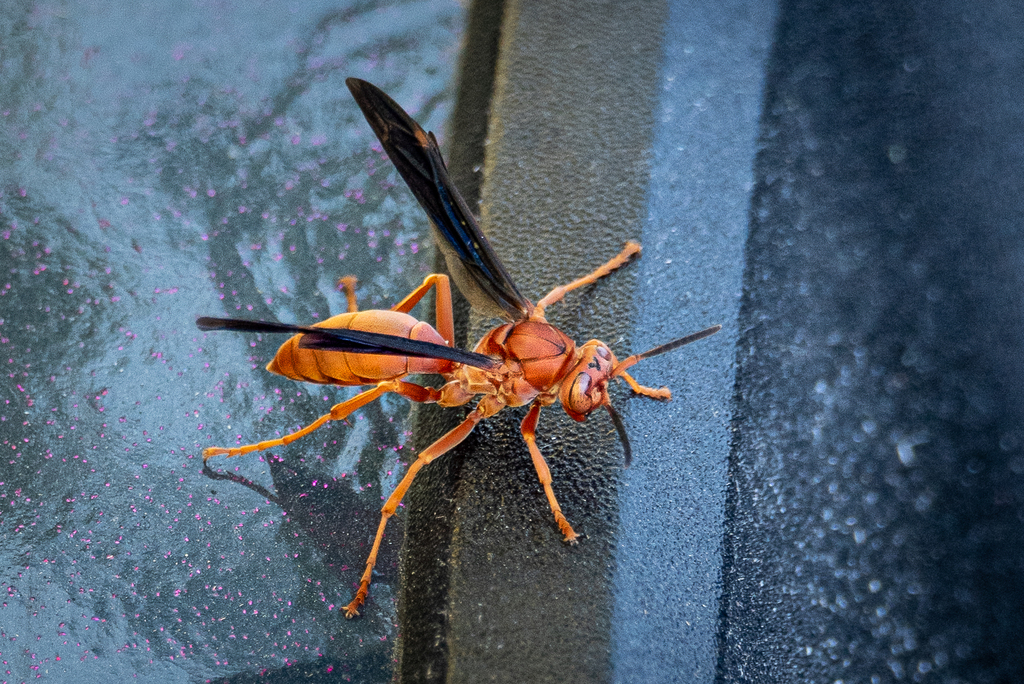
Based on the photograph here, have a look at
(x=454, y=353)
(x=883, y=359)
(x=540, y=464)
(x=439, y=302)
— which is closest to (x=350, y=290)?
(x=439, y=302)

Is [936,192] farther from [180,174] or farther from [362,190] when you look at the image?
[180,174]

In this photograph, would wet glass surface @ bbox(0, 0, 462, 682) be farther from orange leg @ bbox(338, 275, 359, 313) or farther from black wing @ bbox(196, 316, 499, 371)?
black wing @ bbox(196, 316, 499, 371)

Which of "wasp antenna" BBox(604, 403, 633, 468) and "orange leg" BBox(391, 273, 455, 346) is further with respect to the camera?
"orange leg" BBox(391, 273, 455, 346)

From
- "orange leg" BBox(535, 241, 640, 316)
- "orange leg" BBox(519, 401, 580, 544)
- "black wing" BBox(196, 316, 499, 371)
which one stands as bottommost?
"orange leg" BBox(519, 401, 580, 544)

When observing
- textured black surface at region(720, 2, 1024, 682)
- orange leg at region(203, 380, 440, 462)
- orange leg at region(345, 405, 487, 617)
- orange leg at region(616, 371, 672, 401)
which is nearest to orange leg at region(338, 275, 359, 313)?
orange leg at region(203, 380, 440, 462)

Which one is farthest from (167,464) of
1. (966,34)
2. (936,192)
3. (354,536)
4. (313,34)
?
(966,34)

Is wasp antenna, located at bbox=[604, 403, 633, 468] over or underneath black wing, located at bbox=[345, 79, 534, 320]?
underneath

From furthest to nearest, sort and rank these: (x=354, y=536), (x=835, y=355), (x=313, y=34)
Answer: (x=313, y=34) → (x=835, y=355) → (x=354, y=536)
